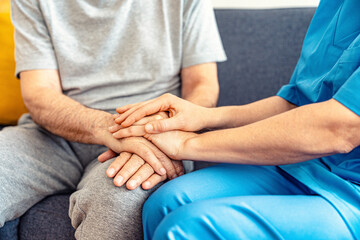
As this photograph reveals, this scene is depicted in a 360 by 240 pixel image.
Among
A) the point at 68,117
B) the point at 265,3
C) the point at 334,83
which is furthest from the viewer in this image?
the point at 265,3

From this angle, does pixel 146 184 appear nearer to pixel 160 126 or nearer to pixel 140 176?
pixel 140 176

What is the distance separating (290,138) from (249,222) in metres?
0.21

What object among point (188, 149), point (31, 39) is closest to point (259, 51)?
point (188, 149)

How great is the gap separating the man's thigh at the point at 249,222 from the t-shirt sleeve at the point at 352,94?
9.0 inches

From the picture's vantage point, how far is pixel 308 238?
741mm

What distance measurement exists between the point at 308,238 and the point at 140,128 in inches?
20.5

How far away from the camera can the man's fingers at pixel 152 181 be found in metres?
0.96

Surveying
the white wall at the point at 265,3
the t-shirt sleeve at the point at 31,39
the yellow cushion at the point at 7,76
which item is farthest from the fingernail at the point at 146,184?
the white wall at the point at 265,3

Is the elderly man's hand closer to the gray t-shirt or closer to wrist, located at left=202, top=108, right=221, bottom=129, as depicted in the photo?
wrist, located at left=202, top=108, right=221, bottom=129

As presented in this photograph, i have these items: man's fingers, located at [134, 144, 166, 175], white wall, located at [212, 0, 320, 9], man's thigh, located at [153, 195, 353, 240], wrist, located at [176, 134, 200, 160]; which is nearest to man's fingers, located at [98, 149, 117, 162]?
man's fingers, located at [134, 144, 166, 175]

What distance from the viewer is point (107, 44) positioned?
4.37 ft

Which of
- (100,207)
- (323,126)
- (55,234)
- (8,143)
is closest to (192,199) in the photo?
(100,207)

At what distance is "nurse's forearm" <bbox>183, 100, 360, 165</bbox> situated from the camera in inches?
30.3

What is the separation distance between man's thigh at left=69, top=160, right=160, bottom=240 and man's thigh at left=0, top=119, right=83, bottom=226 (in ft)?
0.76
